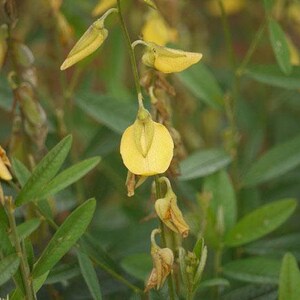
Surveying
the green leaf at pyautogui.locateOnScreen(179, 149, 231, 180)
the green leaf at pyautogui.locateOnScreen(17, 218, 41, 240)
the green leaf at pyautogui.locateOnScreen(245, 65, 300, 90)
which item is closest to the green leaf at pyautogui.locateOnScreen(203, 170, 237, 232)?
the green leaf at pyautogui.locateOnScreen(179, 149, 231, 180)

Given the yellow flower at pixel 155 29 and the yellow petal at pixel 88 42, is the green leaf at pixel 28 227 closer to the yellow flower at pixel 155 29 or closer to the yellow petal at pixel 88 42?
the yellow petal at pixel 88 42

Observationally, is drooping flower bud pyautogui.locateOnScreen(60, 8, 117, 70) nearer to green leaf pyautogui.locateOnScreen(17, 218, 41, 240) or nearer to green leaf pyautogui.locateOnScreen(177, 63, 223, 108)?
green leaf pyautogui.locateOnScreen(17, 218, 41, 240)

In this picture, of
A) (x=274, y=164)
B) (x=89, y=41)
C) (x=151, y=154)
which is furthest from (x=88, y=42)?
(x=274, y=164)

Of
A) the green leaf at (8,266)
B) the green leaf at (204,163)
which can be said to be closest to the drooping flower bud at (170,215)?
the green leaf at (8,266)

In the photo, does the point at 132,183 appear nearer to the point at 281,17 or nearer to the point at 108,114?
the point at 108,114

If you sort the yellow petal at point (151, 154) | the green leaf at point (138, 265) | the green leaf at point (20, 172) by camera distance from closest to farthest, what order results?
the yellow petal at point (151, 154)
the green leaf at point (20, 172)
the green leaf at point (138, 265)

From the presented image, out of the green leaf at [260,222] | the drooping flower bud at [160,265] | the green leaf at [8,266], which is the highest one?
the green leaf at [8,266]
